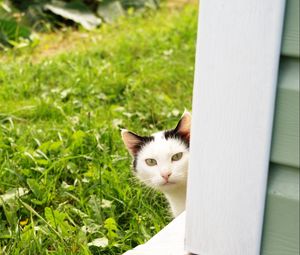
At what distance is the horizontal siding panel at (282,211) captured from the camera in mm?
1699

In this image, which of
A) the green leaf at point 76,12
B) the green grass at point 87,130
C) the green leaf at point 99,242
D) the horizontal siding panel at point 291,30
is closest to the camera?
the horizontal siding panel at point 291,30

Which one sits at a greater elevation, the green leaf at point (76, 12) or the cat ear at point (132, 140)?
the green leaf at point (76, 12)

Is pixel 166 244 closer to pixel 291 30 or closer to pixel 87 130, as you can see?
pixel 291 30

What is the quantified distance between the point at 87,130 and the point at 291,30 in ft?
6.50

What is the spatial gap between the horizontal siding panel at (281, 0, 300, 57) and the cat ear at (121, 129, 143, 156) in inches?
47.8

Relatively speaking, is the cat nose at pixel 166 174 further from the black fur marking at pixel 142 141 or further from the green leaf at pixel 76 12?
the green leaf at pixel 76 12

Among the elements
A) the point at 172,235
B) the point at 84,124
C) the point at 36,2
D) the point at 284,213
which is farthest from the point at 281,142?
the point at 36,2

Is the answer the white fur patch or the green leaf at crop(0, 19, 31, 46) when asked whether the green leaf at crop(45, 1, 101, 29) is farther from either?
the white fur patch

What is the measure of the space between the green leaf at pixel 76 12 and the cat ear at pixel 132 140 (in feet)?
10.1

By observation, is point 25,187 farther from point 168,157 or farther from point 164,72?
point 164,72

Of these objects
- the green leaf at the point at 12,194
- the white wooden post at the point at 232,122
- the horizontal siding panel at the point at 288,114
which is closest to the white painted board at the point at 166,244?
the white wooden post at the point at 232,122

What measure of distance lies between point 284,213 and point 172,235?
0.55 m

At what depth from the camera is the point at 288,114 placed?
5.43ft

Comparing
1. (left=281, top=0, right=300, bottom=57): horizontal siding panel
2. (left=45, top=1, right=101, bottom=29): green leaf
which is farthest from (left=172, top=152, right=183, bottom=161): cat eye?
(left=45, top=1, right=101, bottom=29): green leaf
